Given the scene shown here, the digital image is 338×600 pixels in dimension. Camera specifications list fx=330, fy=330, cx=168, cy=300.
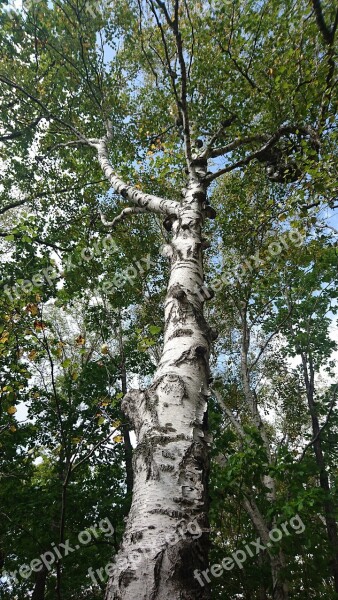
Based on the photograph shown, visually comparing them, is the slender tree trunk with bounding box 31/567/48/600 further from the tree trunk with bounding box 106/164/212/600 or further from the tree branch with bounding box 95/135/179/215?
the tree trunk with bounding box 106/164/212/600

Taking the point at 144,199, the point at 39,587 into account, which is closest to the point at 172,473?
the point at 144,199

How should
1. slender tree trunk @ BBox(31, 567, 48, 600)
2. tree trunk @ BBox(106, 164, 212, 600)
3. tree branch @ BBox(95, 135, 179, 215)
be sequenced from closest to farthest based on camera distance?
1. tree trunk @ BBox(106, 164, 212, 600)
2. tree branch @ BBox(95, 135, 179, 215)
3. slender tree trunk @ BBox(31, 567, 48, 600)

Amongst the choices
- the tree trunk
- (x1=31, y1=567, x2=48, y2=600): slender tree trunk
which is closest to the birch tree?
the tree trunk

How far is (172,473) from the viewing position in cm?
125

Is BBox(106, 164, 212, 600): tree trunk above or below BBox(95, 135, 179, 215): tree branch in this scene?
below

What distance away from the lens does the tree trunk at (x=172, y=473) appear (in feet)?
3.22

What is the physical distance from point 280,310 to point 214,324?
353cm

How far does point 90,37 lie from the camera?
662 centimetres

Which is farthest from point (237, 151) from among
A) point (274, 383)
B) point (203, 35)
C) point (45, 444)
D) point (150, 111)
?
point (45, 444)

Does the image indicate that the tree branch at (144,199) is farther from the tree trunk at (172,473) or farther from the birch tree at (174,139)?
the tree trunk at (172,473)

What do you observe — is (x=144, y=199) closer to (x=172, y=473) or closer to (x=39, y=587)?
(x=172, y=473)

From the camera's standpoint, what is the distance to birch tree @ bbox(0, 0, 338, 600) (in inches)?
46.5

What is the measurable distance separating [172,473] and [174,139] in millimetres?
7492

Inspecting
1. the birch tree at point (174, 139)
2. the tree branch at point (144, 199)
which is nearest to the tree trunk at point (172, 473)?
the birch tree at point (174, 139)
